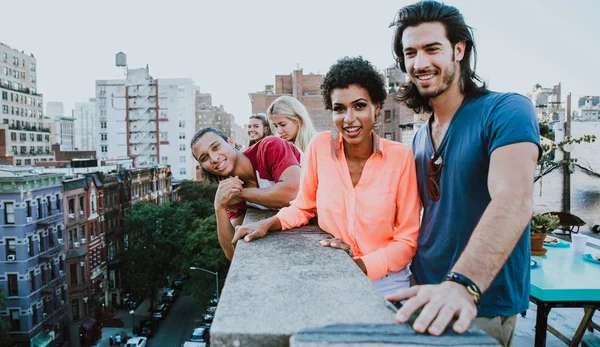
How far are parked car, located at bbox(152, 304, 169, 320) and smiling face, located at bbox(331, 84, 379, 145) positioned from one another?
89.3 ft

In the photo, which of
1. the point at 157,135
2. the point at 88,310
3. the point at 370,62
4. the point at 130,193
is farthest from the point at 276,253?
the point at 157,135

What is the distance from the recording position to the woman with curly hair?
90.0 inches

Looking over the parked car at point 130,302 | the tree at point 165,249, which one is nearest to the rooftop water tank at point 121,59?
the tree at point 165,249

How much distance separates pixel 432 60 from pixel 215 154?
7.15 feet

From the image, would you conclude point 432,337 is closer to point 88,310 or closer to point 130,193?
point 88,310

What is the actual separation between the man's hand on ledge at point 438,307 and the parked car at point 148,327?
2567 cm

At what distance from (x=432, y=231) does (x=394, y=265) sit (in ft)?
0.96

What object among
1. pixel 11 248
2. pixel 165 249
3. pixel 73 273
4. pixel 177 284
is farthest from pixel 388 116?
pixel 11 248

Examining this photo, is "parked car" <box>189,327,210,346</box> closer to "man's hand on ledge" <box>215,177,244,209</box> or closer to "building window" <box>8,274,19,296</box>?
"building window" <box>8,274,19,296</box>

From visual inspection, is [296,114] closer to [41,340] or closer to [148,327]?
[41,340]

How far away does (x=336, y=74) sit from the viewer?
2.59m

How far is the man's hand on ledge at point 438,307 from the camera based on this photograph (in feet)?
3.84

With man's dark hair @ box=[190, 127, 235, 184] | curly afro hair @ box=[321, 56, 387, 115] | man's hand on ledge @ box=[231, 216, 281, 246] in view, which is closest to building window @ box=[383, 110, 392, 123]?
man's dark hair @ box=[190, 127, 235, 184]

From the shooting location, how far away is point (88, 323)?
79.4ft
